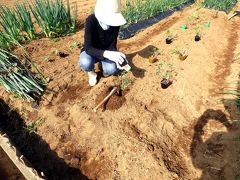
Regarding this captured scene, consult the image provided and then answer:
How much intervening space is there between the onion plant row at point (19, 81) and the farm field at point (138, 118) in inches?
4.8

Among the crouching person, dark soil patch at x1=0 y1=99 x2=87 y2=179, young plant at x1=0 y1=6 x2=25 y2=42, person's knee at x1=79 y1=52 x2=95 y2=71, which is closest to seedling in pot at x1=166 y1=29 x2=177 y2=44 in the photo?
the crouching person

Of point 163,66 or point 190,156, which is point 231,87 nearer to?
point 163,66

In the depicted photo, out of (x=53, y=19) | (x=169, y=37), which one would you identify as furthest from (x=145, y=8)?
(x=53, y=19)

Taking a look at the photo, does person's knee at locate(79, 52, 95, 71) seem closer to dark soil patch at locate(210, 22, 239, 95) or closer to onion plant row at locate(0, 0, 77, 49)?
onion plant row at locate(0, 0, 77, 49)

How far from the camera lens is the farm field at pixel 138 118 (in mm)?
2969

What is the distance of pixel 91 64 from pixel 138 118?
846 millimetres

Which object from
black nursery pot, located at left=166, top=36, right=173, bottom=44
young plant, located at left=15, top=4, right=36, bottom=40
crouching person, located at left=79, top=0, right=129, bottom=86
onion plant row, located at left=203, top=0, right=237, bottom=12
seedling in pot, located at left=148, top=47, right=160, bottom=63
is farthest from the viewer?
onion plant row, located at left=203, top=0, right=237, bottom=12

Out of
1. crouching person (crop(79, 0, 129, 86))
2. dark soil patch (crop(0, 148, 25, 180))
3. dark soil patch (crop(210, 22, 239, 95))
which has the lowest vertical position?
dark soil patch (crop(0, 148, 25, 180))

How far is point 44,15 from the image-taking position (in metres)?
4.25

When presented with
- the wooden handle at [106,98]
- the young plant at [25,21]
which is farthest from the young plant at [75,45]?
the wooden handle at [106,98]

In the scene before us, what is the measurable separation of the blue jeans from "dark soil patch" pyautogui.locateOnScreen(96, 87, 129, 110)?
253 mm

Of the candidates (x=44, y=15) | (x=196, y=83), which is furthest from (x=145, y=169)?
(x=44, y=15)

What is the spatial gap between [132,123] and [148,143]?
33 cm

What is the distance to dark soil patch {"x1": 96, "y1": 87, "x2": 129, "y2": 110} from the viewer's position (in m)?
3.46
